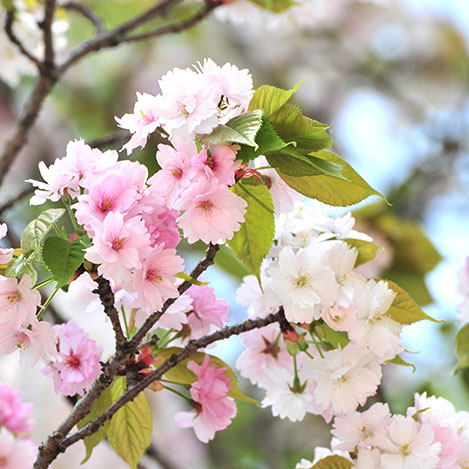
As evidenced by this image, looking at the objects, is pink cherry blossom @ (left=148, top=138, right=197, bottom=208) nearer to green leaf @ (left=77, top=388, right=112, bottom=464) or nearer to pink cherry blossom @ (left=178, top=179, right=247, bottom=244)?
pink cherry blossom @ (left=178, top=179, right=247, bottom=244)

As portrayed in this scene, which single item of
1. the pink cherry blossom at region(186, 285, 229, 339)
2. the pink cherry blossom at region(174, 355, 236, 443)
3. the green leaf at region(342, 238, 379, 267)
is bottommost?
the pink cherry blossom at region(174, 355, 236, 443)

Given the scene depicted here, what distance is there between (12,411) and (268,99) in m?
0.40

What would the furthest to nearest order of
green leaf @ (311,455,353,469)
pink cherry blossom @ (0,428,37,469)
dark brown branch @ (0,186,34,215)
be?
dark brown branch @ (0,186,34,215), pink cherry blossom @ (0,428,37,469), green leaf @ (311,455,353,469)

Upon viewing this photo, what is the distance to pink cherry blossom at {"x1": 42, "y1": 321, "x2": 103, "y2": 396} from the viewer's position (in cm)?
45

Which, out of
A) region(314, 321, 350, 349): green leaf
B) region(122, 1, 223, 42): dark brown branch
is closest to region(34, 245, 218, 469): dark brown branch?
region(314, 321, 350, 349): green leaf

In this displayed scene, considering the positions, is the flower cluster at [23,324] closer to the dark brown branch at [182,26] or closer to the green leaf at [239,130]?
the green leaf at [239,130]

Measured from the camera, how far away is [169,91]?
40 centimetres

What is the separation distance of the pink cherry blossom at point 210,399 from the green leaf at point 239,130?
0.17 meters

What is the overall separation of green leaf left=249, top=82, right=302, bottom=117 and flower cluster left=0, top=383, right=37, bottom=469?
384mm

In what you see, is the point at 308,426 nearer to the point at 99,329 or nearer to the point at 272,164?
the point at 99,329

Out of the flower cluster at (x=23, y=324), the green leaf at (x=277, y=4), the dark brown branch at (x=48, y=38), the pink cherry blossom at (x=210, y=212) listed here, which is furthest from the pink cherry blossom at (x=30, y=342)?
the green leaf at (x=277, y=4)

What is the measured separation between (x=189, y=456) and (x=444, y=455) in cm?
135

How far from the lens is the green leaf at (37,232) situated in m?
0.38

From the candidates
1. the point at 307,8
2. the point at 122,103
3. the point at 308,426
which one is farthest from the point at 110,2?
the point at 308,426
